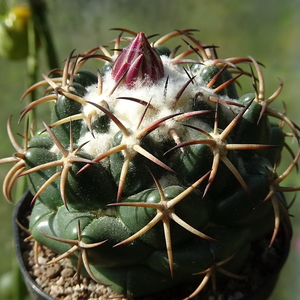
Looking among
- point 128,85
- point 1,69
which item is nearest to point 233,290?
point 128,85

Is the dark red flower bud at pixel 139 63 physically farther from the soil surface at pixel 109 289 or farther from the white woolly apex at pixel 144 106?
the soil surface at pixel 109 289

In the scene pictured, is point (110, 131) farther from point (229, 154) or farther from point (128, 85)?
point (229, 154)

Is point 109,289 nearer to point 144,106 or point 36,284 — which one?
point 36,284

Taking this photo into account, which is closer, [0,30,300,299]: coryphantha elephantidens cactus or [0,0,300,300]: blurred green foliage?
[0,30,300,299]: coryphantha elephantidens cactus

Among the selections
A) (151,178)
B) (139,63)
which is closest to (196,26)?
(139,63)

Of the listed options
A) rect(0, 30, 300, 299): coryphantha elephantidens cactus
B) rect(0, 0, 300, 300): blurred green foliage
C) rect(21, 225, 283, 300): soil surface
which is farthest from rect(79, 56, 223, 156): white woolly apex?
rect(0, 0, 300, 300): blurred green foliage

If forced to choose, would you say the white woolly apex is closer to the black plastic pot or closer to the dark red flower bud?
the dark red flower bud
